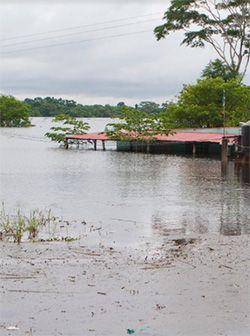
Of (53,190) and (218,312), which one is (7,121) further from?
(218,312)

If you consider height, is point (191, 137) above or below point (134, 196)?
above

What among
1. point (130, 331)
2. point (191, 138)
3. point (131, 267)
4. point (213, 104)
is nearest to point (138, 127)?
point (191, 138)

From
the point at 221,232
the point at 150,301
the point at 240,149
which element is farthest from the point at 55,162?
the point at 150,301

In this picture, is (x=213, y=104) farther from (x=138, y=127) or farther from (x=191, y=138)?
(x=191, y=138)

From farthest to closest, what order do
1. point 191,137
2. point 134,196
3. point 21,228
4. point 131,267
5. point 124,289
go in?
point 191,137
point 134,196
point 21,228
point 131,267
point 124,289

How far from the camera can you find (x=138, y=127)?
45.3 m

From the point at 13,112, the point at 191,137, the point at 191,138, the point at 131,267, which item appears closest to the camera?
the point at 131,267

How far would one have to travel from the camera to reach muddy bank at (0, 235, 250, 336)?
21.9 ft

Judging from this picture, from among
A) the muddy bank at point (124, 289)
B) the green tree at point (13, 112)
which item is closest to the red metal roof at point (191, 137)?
the muddy bank at point (124, 289)

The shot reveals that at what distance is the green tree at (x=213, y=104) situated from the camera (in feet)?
149

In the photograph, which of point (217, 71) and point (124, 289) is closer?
point (124, 289)

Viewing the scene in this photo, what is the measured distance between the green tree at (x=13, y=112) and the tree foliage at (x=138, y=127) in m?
52.8

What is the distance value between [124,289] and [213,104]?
129 ft

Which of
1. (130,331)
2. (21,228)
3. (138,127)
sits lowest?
(130,331)
